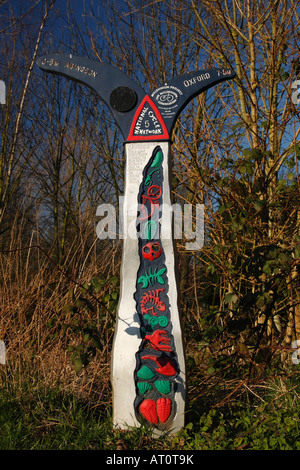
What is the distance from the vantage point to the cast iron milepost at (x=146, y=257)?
8.57 ft

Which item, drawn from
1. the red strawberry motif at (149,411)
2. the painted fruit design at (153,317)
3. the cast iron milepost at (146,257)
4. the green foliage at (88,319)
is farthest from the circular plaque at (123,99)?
the red strawberry motif at (149,411)

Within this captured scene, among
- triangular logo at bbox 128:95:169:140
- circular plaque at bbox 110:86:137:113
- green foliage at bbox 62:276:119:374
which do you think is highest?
circular plaque at bbox 110:86:137:113

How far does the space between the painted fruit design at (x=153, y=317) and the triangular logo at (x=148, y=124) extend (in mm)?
106

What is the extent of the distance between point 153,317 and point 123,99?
1.42 meters

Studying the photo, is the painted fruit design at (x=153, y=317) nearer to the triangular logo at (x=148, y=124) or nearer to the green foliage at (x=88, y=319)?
the triangular logo at (x=148, y=124)

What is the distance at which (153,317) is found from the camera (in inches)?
105

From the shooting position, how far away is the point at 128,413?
2.62m

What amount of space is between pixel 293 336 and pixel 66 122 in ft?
16.7

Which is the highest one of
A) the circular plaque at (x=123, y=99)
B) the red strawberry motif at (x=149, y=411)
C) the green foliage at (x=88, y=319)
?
the circular plaque at (x=123, y=99)

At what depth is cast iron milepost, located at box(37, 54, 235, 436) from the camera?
261 cm

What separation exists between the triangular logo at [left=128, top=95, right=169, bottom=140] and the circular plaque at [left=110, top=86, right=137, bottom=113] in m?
0.06

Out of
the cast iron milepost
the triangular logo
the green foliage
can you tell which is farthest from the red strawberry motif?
the triangular logo

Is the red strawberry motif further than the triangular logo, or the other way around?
the triangular logo

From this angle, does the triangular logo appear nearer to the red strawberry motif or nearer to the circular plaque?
the circular plaque
